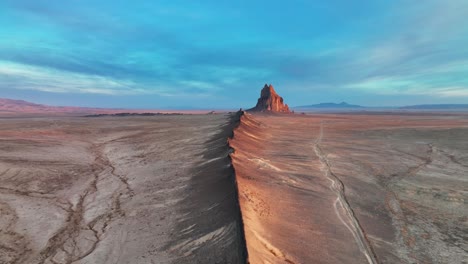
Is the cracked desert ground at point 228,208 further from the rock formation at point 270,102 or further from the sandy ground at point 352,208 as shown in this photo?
the rock formation at point 270,102

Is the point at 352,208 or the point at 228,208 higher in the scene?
the point at 228,208

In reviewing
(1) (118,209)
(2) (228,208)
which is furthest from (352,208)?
(1) (118,209)

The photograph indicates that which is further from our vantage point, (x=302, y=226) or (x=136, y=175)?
(x=136, y=175)

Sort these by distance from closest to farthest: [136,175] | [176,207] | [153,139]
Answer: [176,207] → [136,175] → [153,139]

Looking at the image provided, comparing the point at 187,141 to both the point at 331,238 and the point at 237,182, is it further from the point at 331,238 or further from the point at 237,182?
the point at 331,238

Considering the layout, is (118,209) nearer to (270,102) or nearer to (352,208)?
(352,208)

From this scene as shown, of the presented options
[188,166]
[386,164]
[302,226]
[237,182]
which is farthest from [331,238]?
[386,164]

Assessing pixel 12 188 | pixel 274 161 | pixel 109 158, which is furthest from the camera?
pixel 109 158
